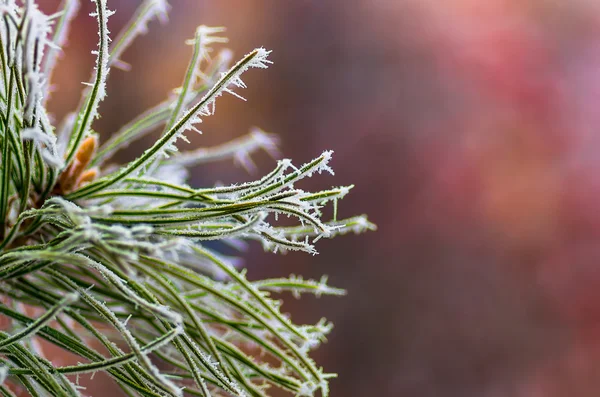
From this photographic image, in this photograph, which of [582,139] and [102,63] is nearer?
[102,63]

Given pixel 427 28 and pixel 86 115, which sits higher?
pixel 427 28

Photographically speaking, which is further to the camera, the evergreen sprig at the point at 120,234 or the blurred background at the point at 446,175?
the blurred background at the point at 446,175

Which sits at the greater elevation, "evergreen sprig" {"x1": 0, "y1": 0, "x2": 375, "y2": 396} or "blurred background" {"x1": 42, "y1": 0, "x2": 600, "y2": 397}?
"blurred background" {"x1": 42, "y1": 0, "x2": 600, "y2": 397}

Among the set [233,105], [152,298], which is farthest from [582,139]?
[152,298]

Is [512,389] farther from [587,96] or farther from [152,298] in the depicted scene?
[152,298]

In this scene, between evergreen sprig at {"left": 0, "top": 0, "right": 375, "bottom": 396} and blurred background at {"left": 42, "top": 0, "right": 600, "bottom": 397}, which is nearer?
evergreen sprig at {"left": 0, "top": 0, "right": 375, "bottom": 396}

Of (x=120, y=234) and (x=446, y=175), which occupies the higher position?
(x=446, y=175)

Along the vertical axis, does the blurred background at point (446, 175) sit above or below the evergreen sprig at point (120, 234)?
above

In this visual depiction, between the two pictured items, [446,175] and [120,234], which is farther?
[446,175]
